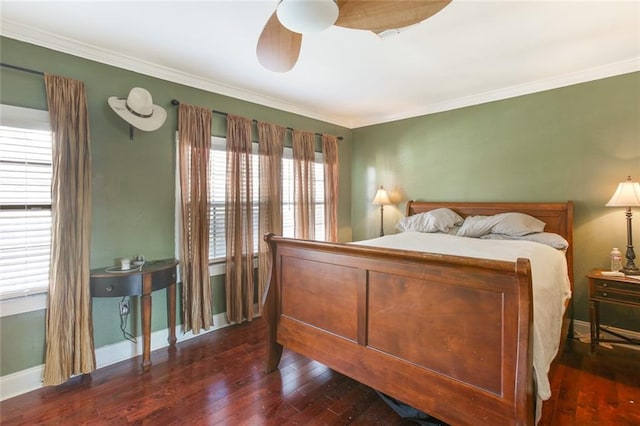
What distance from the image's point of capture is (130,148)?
8.76 feet

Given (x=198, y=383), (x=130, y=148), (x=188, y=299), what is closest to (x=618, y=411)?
(x=198, y=383)

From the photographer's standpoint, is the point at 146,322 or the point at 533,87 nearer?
the point at 146,322

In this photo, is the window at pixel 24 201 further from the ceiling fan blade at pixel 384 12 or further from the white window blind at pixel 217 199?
the ceiling fan blade at pixel 384 12

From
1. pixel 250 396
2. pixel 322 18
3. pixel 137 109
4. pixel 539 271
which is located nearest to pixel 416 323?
pixel 539 271

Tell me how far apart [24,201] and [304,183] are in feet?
8.73

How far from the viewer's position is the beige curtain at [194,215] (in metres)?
2.92

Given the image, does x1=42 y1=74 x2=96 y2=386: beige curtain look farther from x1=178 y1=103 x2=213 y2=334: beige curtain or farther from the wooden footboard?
the wooden footboard

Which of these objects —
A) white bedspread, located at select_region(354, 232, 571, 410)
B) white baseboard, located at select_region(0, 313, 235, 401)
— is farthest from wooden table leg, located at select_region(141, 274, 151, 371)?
white bedspread, located at select_region(354, 232, 571, 410)

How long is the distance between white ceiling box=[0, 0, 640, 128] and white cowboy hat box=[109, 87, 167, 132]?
0.37 metres

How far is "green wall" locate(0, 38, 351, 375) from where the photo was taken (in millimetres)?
2178

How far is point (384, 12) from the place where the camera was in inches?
60.4

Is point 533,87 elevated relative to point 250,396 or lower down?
elevated

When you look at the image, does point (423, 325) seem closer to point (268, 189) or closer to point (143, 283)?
point (143, 283)

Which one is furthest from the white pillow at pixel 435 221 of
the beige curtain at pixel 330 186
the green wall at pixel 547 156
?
the beige curtain at pixel 330 186
